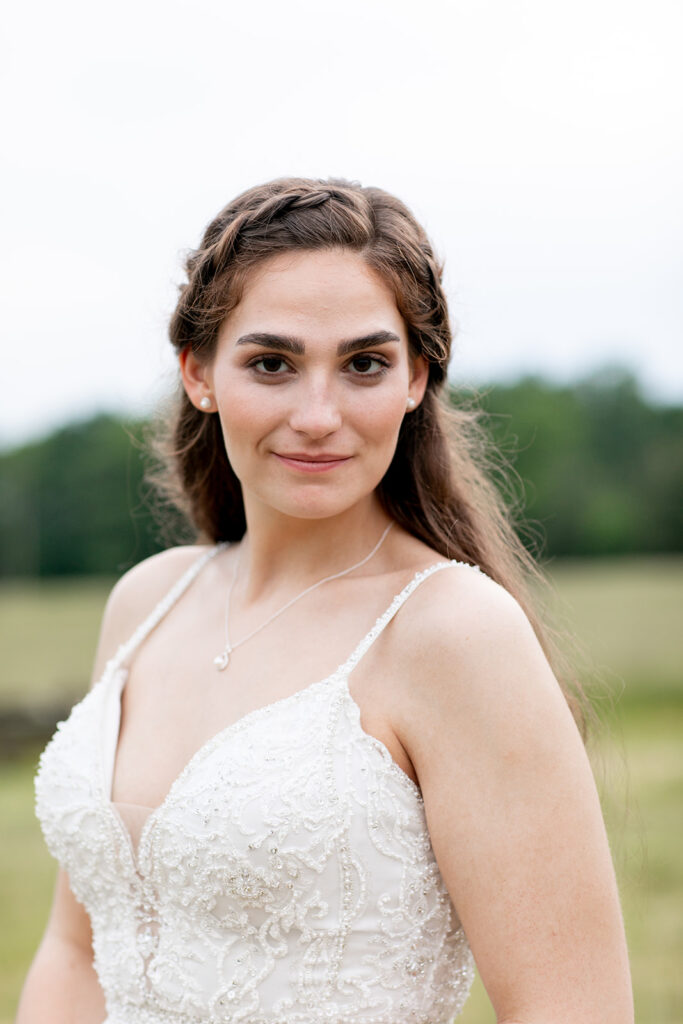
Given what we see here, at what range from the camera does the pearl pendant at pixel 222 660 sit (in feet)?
8.73

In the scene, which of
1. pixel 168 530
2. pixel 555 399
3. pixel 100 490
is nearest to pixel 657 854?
pixel 168 530

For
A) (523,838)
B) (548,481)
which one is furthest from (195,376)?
(548,481)

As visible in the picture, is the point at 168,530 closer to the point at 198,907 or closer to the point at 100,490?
the point at 198,907

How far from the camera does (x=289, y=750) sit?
7.57ft

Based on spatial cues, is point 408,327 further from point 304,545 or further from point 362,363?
point 304,545

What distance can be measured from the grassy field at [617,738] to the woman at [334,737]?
577mm

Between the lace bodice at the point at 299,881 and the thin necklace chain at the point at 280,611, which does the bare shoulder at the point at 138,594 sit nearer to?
the thin necklace chain at the point at 280,611

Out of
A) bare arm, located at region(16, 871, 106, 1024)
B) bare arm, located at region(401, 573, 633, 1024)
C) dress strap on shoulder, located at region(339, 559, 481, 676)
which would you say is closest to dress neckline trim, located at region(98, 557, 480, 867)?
dress strap on shoulder, located at region(339, 559, 481, 676)

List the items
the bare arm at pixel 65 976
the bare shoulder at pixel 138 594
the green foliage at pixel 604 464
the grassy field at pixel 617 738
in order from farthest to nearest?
1. the green foliage at pixel 604 464
2. the grassy field at pixel 617 738
3. the bare shoulder at pixel 138 594
4. the bare arm at pixel 65 976

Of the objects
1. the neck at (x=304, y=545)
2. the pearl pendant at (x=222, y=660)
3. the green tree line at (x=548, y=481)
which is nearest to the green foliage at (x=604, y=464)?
the green tree line at (x=548, y=481)

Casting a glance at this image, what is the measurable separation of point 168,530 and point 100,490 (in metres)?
15.6

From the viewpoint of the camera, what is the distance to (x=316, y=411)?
2.35 metres

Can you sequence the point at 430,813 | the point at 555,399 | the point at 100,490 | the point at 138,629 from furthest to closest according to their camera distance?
the point at 100,490
the point at 555,399
the point at 138,629
the point at 430,813

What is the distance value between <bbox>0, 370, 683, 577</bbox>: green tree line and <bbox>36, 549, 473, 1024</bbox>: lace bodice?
1108 centimetres
